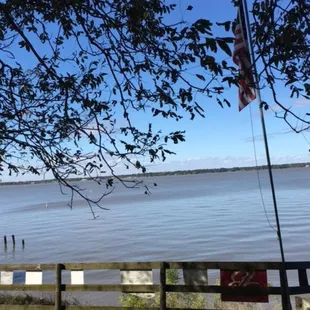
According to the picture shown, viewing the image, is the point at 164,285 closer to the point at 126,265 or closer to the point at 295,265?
the point at 126,265

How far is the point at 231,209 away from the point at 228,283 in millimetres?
43215

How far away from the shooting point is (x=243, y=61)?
4.61m

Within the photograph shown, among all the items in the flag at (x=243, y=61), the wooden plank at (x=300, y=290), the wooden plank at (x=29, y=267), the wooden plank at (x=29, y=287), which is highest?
the flag at (x=243, y=61)

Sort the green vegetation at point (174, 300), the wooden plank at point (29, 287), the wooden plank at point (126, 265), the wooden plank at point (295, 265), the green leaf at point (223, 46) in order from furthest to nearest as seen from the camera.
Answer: the green vegetation at point (174, 300) → the wooden plank at point (29, 287) → the wooden plank at point (126, 265) → the wooden plank at point (295, 265) → the green leaf at point (223, 46)

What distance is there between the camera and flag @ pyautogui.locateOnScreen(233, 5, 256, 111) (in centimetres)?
404

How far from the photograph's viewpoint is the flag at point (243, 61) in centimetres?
404

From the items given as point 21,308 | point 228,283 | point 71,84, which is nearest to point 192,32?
point 71,84

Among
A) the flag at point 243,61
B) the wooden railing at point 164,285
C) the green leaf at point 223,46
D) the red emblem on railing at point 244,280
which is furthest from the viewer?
the red emblem on railing at point 244,280

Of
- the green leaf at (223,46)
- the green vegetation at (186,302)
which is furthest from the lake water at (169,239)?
the green leaf at (223,46)

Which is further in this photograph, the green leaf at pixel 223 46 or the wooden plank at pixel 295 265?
the wooden plank at pixel 295 265

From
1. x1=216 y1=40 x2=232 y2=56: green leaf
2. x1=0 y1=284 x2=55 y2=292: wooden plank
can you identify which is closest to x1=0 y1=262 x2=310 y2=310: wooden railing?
x1=0 y1=284 x2=55 y2=292: wooden plank

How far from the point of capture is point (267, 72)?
13.0ft

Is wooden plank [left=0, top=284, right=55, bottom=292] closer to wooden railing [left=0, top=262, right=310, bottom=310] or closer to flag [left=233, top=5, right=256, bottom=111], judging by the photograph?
wooden railing [left=0, top=262, right=310, bottom=310]

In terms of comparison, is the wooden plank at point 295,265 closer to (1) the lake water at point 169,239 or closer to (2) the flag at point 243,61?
(2) the flag at point 243,61
